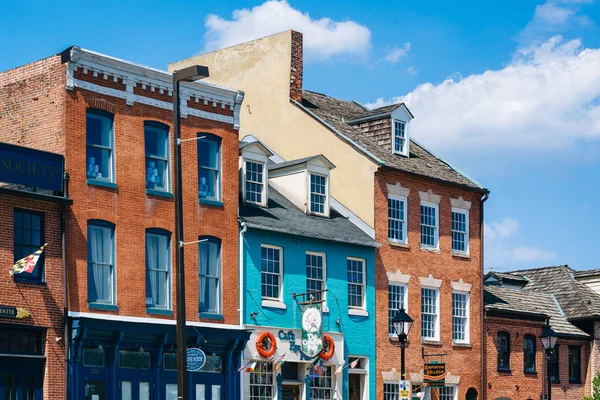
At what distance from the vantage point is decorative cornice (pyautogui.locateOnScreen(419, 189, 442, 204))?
42438 mm

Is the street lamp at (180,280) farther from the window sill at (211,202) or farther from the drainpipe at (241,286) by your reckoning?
the drainpipe at (241,286)

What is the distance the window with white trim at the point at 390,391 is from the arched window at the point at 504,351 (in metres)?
6.58

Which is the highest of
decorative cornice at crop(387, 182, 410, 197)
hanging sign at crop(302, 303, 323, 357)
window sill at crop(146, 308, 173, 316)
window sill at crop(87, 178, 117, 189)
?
decorative cornice at crop(387, 182, 410, 197)

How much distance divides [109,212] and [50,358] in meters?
4.36

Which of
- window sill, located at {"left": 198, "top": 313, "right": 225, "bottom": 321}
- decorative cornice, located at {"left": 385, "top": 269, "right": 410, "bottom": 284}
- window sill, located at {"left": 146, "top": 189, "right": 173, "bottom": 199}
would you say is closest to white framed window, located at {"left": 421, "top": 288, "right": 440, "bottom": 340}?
decorative cornice, located at {"left": 385, "top": 269, "right": 410, "bottom": 284}

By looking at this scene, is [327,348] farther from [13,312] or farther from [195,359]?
[13,312]

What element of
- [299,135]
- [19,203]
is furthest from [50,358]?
[299,135]

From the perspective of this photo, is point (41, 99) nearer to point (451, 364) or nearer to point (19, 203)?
point (19, 203)

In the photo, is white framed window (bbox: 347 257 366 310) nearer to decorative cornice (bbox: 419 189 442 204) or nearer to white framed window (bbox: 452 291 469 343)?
decorative cornice (bbox: 419 189 442 204)

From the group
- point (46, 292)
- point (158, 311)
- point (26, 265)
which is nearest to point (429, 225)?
point (158, 311)

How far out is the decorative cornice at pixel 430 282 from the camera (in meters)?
41.9

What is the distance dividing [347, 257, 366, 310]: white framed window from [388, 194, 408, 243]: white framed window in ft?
6.69

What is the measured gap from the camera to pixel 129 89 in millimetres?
32312

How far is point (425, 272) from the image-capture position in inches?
1655
